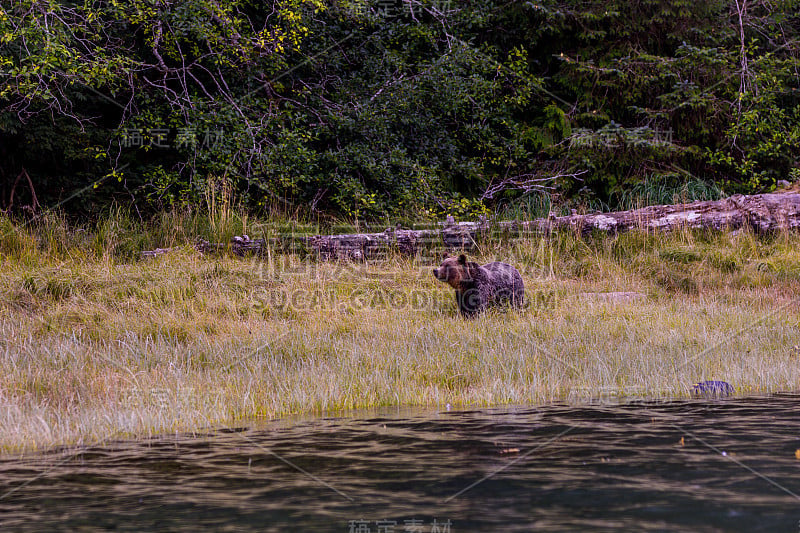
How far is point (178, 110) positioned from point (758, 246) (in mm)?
11659

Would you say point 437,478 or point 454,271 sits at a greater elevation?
point 454,271

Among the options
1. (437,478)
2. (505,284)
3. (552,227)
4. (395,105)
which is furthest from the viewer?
(395,105)

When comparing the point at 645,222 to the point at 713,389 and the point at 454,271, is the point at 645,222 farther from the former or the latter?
the point at 713,389

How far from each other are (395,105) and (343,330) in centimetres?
880

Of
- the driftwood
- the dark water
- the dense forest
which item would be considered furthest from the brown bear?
the dark water

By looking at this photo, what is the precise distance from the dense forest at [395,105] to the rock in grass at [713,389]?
9.72 m

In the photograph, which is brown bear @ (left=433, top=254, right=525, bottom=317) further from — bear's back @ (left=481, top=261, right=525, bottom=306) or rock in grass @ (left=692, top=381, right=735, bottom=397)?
rock in grass @ (left=692, top=381, right=735, bottom=397)

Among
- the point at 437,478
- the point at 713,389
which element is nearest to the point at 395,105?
the point at 713,389

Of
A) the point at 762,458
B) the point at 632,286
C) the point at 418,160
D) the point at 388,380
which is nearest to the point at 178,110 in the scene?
the point at 418,160

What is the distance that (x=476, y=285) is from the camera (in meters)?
11.5

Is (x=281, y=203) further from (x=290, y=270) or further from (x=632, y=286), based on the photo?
(x=632, y=286)

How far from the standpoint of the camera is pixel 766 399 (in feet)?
21.9

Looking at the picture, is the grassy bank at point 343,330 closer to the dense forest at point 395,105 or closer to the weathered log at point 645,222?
the weathered log at point 645,222

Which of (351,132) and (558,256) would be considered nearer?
(558,256)
